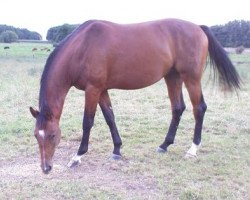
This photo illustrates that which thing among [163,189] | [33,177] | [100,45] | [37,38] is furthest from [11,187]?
[37,38]

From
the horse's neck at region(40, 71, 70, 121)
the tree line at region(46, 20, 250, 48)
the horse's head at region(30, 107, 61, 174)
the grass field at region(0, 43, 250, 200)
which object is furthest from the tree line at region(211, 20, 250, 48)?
the horse's head at region(30, 107, 61, 174)

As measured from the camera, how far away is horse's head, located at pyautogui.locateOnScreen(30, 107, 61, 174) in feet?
13.7

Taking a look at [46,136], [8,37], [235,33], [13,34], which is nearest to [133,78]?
[46,136]

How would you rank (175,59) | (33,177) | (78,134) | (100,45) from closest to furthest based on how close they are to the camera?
(33,177) → (100,45) → (175,59) → (78,134)

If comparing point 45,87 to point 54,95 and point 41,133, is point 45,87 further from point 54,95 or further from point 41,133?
point 41,133

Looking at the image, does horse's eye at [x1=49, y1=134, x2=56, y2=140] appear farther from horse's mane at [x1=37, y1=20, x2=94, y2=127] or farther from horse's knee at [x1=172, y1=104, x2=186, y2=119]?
horse's knee at [x1=172, y1=104, x2=186, y2=119]

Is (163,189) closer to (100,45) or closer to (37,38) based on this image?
(100,45)

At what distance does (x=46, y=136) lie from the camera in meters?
4.23

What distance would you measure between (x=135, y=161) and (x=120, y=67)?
1314 millimetres

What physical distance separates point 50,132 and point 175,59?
7.11 ft

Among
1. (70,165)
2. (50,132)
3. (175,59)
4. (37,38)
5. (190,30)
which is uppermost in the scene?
(190,30)

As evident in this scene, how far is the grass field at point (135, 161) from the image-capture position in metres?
4.06

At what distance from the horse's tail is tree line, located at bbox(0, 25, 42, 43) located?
6705cm

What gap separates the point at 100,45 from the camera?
482 cm
